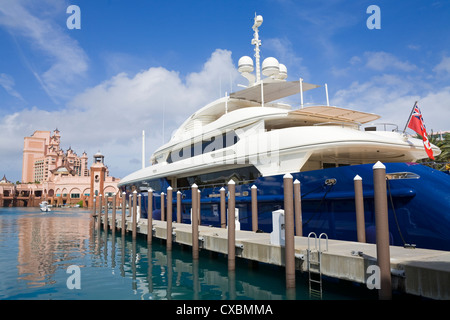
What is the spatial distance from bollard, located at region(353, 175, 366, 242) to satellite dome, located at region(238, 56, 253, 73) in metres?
11.8

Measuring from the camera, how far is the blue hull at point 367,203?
8.55 m

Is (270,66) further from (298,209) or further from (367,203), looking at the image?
(367,203)

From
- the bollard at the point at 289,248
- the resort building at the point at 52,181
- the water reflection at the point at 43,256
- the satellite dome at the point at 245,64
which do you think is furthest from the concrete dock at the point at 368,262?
the resort building at the point at 52,181

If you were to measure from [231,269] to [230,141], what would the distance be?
22.6ft

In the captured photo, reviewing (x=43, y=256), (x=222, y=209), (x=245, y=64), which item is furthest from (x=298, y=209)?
(x=245, y=64)

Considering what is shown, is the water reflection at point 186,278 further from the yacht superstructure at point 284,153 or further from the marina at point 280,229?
the yacht superstructure at point 284,153

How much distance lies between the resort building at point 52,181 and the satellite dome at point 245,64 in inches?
1473

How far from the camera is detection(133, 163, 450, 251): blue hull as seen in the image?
28.0 feet

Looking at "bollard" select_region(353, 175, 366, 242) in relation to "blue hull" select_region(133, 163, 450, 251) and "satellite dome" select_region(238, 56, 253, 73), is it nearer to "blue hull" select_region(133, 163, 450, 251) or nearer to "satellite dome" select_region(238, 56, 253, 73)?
"blue hull" select_region(133, 163, 450, 251)

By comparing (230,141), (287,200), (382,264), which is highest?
(230,141)
